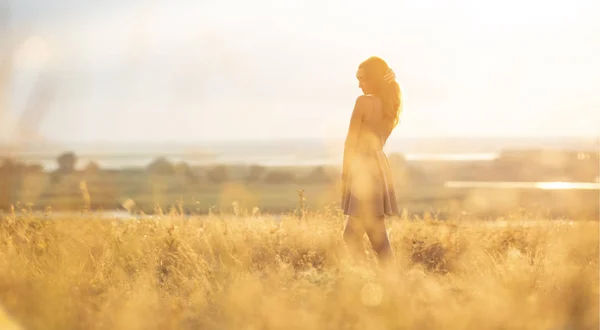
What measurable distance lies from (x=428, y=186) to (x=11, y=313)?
1154 inches

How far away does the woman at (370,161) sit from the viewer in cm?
661

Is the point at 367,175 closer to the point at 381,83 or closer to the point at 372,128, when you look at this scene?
the point at 372,128

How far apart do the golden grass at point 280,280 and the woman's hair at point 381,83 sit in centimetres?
147

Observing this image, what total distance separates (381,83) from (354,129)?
0.52m

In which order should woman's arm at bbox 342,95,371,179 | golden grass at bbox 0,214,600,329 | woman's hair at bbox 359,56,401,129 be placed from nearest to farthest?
golden grass at bbox 0,214,600,329, woman's arm at bbox 342,95,371,179, woman's hair at bbox 359,56,401,129

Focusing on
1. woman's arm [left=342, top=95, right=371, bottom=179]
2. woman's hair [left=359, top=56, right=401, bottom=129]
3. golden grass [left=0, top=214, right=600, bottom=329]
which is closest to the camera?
golden grass [left=0, top=214, right=600, bottom=329]

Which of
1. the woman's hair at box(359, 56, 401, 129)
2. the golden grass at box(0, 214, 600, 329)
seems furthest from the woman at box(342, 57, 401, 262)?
the golden grass at box(0, 214, 600, 329)

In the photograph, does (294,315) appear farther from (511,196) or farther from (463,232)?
(511,196)

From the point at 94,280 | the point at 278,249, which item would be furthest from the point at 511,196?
the point at 94,280

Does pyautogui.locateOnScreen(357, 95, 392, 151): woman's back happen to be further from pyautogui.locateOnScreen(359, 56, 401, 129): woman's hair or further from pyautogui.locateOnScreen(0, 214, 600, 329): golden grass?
pyautogui.locateOnScreen(0, 214, 600, 329): golden grass

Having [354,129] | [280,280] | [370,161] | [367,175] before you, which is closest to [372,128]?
[354,129]

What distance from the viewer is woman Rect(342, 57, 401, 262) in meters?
6.61

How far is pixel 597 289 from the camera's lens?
20.0ft

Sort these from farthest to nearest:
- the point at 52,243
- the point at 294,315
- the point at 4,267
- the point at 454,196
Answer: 1. the point at 454,196
2. the point at 52,243
3. the point at 4,267
4. the point at 294,315
